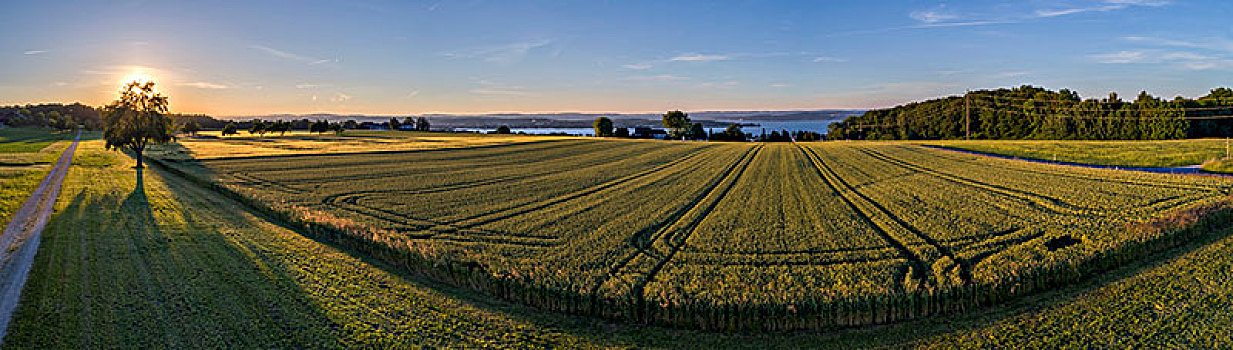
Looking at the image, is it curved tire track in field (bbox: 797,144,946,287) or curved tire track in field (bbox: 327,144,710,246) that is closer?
curved tire track in field (bbox: 797,144,946,287)

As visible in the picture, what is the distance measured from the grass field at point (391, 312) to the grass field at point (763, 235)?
1.48ft

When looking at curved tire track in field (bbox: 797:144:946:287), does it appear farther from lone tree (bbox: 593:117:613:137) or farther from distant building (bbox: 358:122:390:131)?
distant building (bbox: 358:122:390:131)

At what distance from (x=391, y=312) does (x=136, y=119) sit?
44.5 meters

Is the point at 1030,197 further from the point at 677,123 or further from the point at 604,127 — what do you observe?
the point at 677,123

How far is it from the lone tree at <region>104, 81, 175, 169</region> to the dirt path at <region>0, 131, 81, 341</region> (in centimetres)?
1530

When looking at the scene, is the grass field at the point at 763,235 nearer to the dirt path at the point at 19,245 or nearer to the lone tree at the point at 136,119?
the dirt path at the point at 19,245

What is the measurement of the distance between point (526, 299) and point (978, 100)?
442 feet

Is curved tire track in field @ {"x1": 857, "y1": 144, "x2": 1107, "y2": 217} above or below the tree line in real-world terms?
below

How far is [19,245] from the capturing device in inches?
626

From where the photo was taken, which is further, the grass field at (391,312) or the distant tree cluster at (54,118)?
the distant tree cluster at (54,118)

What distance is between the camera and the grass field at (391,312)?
9.45 m

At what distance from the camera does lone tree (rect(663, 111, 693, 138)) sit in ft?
473

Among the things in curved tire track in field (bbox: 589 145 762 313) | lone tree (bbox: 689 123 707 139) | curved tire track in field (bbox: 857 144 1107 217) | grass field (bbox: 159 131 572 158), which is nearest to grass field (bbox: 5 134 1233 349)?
curved tire track in field (bbox: 589 145 762 313)

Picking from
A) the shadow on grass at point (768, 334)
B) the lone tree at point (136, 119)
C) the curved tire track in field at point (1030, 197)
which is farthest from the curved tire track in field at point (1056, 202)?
the lone tree at point (136, 119)
